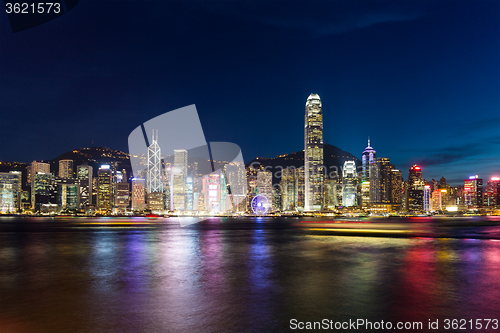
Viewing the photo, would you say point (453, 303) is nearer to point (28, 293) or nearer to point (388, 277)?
point (388, 277)

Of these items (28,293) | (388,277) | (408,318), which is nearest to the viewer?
(408,318)

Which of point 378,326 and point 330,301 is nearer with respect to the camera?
point 378,326

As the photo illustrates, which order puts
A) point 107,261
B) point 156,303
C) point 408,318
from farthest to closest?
point 107,261, point 156,303, point 408,318

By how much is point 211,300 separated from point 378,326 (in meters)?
6.61

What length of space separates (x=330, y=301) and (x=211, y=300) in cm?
488

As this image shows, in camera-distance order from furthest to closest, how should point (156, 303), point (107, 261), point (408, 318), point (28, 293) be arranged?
point (107, 261) → point (28, 293) → point (156, 303) → point (408, 318)

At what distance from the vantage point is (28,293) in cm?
1623

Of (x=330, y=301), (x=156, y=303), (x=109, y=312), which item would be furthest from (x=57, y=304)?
(x=330, y=301)

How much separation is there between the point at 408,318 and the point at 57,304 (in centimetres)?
1325

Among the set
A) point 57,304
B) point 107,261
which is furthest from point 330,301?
point 107,261

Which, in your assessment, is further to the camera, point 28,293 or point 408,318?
point 28,293

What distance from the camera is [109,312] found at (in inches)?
501

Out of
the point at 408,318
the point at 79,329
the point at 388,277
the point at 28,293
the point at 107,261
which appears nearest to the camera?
the point at 79,329

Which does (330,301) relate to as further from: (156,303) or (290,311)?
(156,303)
